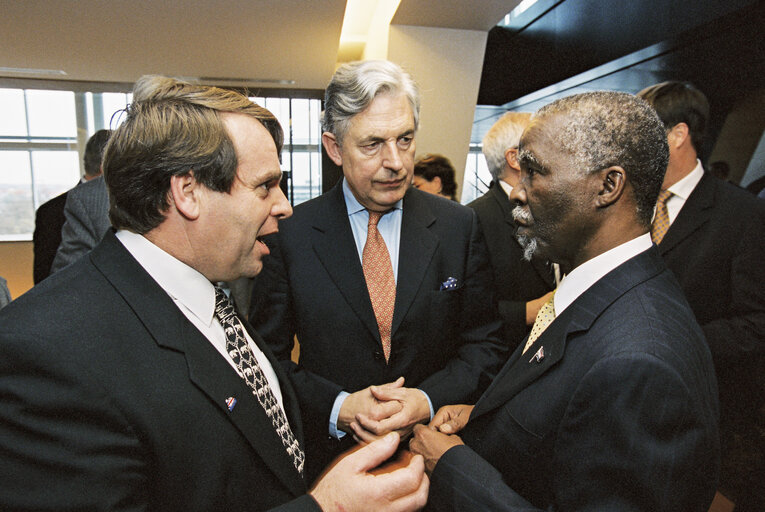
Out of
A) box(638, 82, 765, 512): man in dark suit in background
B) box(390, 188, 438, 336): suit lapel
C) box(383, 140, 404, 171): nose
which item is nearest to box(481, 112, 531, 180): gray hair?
box(638, 82, 765, 512): man in dark suit in background

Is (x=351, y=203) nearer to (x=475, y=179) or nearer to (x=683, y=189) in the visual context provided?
(x=683, y=189)

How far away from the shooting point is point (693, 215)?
6.74 ft

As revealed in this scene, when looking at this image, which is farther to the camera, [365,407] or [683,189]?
[683,189]

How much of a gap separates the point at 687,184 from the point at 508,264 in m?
0.89

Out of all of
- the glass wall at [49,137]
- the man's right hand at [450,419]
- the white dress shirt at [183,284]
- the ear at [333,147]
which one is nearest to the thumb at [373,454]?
the white dress shirt at [183,284]

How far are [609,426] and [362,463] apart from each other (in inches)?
19.1

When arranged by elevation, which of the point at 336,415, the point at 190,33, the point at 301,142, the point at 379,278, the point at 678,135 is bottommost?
the point at 336,415

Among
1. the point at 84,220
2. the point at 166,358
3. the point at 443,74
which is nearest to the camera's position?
the point at 166,358

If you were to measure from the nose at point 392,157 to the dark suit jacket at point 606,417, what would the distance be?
768mm

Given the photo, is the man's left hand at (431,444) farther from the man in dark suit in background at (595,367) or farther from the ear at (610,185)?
the ear at (610,185)

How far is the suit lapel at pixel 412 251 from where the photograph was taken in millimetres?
1636

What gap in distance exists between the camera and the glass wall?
23.8 feet

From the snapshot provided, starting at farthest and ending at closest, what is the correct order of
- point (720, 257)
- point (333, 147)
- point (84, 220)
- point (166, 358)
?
point (84, 220) → point (720, 257) → point (333, 147) → point (166, 358)

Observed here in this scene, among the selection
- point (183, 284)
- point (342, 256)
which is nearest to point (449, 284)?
point (342, 256)
